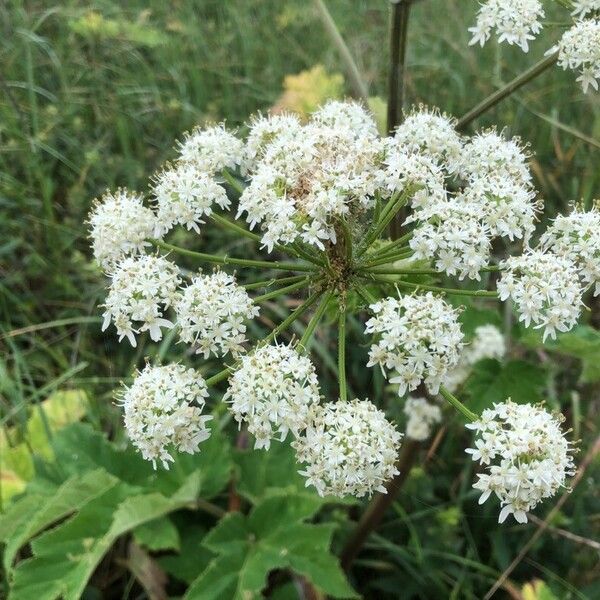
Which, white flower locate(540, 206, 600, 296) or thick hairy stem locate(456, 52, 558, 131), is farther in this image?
thick hairy stem locate(456, 52, 558, 131)

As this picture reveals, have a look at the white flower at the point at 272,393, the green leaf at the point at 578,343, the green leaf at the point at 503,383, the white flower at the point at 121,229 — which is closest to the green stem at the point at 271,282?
the white flower at the point at 272,393

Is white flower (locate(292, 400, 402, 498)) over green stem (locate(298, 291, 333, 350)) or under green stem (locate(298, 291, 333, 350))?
under

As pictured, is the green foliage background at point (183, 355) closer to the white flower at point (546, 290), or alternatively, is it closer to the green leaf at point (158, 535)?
the green leaf at point (158, 535)

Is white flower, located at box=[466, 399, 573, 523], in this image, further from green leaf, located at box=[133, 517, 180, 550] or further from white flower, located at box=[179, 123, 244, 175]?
green leaf, located at box=[133, 517, 180, 550]

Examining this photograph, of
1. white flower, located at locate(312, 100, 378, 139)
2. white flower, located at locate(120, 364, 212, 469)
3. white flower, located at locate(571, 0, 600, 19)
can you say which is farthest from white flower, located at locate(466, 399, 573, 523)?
white flower, located at locate(571, 0, 600, 19)

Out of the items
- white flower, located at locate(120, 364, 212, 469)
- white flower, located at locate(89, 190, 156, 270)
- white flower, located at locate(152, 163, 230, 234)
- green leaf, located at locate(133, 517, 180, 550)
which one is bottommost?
green leaf, located at locate(133, 517, 180, 550)

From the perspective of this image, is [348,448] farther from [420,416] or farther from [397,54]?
[397,54]
